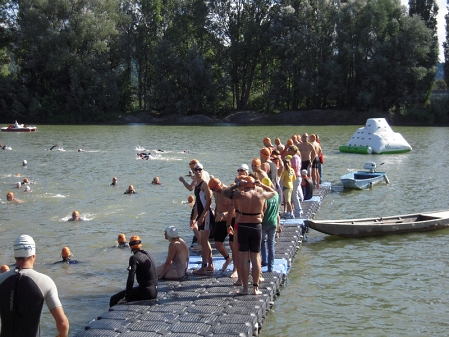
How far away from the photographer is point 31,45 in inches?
2472

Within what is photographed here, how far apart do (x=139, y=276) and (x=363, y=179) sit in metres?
13.9

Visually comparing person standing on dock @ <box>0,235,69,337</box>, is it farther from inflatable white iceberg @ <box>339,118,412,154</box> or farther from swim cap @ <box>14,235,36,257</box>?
inflatable white iceberg @ <box>339,118,412,154</box>

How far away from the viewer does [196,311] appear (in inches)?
343

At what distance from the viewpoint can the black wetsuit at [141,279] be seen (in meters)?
8.66

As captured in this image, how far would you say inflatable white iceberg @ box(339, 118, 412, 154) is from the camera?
32.9 m

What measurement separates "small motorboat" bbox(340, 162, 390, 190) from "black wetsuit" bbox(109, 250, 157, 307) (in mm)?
12967

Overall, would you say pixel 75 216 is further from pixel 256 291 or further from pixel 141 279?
pixel 256 291

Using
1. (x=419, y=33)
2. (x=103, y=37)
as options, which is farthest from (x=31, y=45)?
(x=419, y=33)

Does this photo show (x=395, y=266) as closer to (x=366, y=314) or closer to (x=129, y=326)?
(x=366, y=314)

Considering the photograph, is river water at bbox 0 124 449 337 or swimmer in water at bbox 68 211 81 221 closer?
river water at bbox 0 124 449 337

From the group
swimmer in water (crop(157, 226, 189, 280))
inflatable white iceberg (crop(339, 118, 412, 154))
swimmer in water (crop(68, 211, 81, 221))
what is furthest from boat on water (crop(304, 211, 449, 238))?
inflatable white iceberg (crop(339, 118, 412, 154))

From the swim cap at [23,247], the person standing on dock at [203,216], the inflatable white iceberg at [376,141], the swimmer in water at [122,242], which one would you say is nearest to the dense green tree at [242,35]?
the inflatable white iceberg at [376,141]

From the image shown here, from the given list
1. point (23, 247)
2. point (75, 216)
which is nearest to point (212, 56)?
point (75, 216)

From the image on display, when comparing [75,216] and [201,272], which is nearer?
[201,272]
